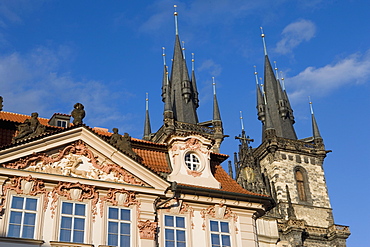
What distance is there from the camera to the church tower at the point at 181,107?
59.9 metres

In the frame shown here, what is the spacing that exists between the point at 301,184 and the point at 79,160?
44.6m

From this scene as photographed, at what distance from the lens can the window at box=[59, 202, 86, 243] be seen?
16766 millimetres

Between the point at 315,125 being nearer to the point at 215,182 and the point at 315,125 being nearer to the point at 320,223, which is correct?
the point at 320,223

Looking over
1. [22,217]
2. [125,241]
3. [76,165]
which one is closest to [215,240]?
[125,241]

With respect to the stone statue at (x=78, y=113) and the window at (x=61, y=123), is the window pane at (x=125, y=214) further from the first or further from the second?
the window at (x=61, y=123)

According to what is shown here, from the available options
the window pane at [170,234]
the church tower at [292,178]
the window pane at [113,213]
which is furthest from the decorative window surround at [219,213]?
the church tower at [292,178]

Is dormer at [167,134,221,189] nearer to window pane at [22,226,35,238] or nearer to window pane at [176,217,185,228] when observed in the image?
window pane at [176,217,185,228]

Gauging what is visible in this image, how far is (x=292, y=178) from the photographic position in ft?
193

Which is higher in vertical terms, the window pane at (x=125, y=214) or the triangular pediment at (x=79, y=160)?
the triangular pediment at (x=79, y=160)

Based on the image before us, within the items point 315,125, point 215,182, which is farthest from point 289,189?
point 215,182

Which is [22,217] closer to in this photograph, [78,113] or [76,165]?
[76,165]

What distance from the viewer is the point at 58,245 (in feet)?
53.7

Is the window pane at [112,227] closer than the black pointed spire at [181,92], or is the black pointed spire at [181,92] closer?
the window pane at [112,227]

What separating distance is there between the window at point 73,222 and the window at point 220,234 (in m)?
4.39
